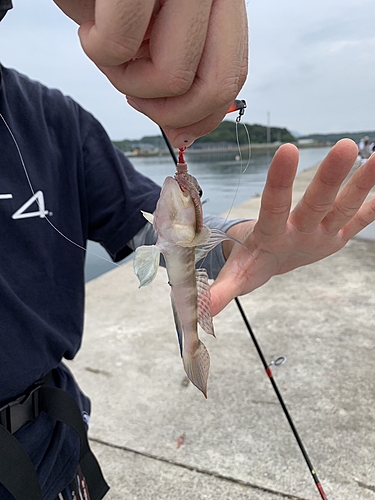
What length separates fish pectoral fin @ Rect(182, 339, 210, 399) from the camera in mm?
870

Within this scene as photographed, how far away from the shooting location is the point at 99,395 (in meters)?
2.78

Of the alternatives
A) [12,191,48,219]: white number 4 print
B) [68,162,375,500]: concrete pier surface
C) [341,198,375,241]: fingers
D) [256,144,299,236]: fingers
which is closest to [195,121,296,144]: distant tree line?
[256,144,299,236]: fingers

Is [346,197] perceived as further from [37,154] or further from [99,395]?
[99,395]

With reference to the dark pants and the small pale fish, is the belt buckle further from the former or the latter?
the small pale fish

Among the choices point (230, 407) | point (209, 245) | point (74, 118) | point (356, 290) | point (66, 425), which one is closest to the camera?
point (209, 245)

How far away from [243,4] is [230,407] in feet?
7.60

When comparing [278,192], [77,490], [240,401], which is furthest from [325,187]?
[240,401]

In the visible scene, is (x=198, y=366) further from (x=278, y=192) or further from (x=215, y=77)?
(x=215, y=77)

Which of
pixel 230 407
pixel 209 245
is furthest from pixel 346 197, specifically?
pixel 230 407

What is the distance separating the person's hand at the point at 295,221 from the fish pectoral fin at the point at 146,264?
29cm

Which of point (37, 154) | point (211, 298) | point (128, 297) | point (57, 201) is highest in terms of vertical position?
point (37, 154)

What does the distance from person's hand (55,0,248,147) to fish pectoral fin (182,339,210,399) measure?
45 cm

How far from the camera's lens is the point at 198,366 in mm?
883

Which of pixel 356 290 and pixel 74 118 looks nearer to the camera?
pixel 74 118
